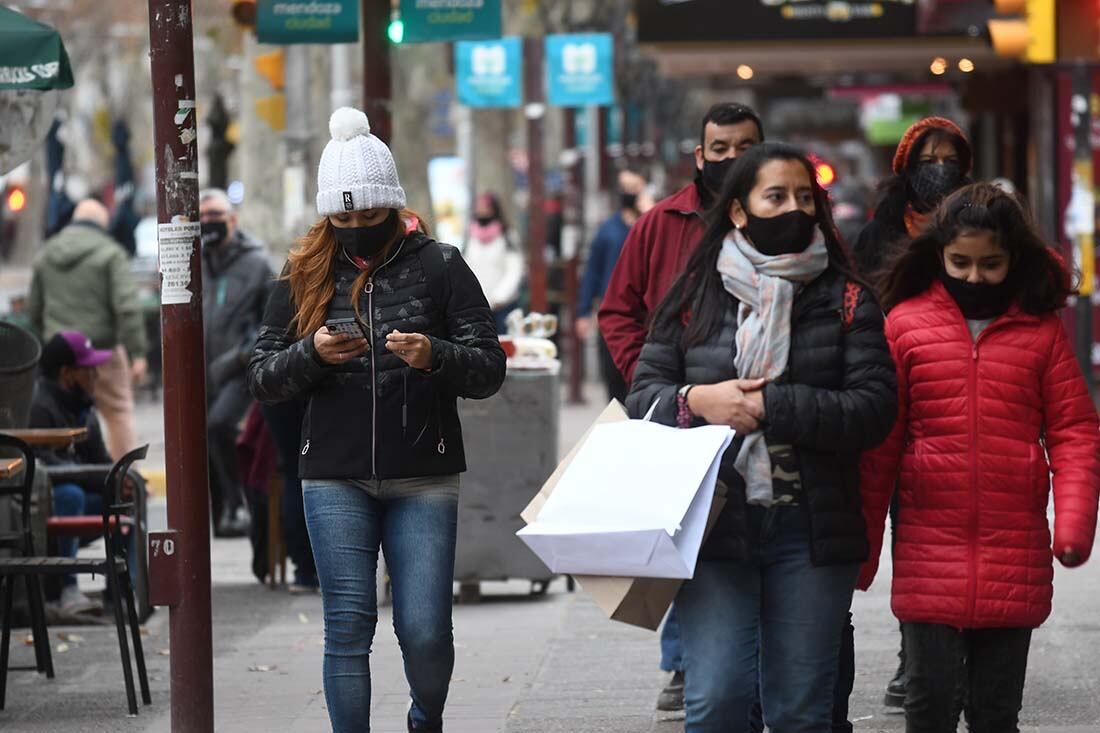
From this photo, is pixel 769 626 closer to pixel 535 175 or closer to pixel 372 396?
pixel 372 396

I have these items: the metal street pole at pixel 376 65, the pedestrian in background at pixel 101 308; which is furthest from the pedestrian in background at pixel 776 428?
the pedestrian in background at pixel 101 308

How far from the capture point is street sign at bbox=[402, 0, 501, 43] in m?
10.3

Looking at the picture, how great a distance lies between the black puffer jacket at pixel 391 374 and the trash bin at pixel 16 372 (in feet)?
10.9

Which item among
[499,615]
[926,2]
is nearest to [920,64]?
[926,2]

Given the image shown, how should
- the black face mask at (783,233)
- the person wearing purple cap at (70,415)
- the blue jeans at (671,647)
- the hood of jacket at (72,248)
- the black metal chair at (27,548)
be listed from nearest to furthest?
the black face mask at (783,233) < the blue jeans at (671,647) < the black metal chair at (27,548) < the person wearing purple cap at (70,415) < the hood of jacket at (72,248)

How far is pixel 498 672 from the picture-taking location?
25.6ft

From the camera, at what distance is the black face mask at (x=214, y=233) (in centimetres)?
1108

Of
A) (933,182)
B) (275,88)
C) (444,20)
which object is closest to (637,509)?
(933,182)

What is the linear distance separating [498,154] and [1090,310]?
2147 cm

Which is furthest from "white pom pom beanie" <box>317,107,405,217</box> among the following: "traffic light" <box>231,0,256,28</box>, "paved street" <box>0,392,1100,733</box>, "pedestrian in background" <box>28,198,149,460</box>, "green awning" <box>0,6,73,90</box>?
"traffic light" <box>231,0,256,28</box>

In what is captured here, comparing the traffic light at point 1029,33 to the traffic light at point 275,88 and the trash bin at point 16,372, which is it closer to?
the traffic light at point 275,88

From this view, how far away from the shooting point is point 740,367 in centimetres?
459

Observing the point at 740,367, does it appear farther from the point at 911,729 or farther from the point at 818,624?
the point at 911,729

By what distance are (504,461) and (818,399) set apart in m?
4.60
